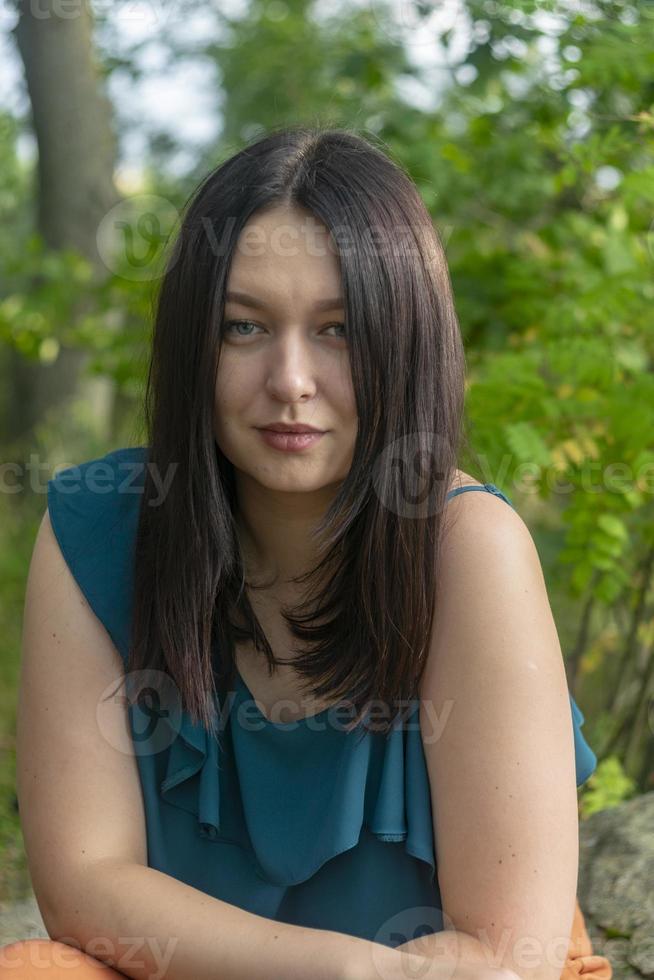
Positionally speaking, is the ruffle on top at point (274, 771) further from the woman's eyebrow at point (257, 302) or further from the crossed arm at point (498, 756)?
the woman's eyebrow at point (257, 302)

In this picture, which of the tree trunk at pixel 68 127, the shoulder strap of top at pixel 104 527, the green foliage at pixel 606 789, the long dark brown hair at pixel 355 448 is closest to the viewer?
the long dark brown hair at pixel 355 448

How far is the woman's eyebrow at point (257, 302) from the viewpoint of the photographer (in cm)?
162

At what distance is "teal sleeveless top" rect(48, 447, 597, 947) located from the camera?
1.79 m

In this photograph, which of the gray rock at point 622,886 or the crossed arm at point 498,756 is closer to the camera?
the crossed arm at point 498,756

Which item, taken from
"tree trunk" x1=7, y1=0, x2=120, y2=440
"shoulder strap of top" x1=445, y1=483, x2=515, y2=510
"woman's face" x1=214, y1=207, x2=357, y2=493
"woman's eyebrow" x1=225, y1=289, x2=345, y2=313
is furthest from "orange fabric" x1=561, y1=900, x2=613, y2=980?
"tree trunk" x1=7, y1=0, x2=120, y2=440

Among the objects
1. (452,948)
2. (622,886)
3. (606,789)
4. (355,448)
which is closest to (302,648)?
(355,448)

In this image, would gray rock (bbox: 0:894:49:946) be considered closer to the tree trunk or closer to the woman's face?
the woman's face

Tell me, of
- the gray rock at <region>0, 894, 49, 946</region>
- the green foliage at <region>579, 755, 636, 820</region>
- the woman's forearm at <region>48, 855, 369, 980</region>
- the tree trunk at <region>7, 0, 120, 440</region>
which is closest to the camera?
the woman's forearm at <region>48, 855, 369, 980</region>

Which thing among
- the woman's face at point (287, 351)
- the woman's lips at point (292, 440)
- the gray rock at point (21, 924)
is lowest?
the gray rock at point (21, 924)

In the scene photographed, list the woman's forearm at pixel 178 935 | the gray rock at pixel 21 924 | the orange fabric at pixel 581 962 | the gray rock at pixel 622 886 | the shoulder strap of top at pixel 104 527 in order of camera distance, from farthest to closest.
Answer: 1. the gray rock at pixel 21 924
2. the gray rock at pixel 622 886
3. the shoulder strap of top at pixel 104 527
4. the orange fabric at pixel 581 962
5. the woman's forearm at pixel 178 935

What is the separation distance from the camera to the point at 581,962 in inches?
70.6

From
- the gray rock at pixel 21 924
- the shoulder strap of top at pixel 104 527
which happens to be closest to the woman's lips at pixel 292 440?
the shoulder strap of top at pixel 104 527

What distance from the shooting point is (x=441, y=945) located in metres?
1.60

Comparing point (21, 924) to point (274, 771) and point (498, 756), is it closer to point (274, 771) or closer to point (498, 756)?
point (274, 771)
